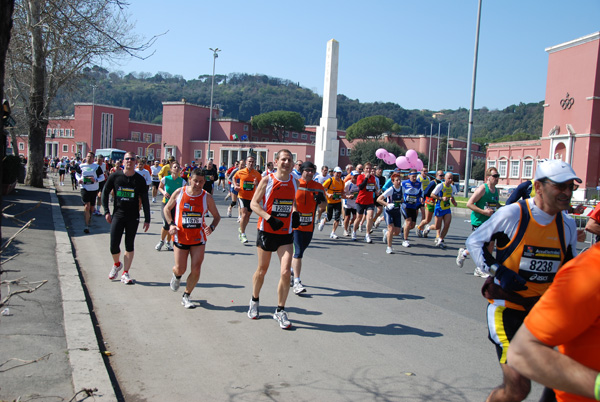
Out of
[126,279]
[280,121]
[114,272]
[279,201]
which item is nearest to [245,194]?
[114,272]

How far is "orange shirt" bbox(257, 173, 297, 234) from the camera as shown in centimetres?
649

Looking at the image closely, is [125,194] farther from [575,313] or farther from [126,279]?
[575,313]

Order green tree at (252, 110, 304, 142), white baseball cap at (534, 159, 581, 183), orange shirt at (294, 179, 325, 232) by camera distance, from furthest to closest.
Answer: green tree at (252, 110, 304, 142)
orange shirt at (294, 179, 325, 232)
white baseball cap at (534, 159, 581, 183)

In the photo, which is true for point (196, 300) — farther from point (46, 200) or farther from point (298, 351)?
point (46, 200)

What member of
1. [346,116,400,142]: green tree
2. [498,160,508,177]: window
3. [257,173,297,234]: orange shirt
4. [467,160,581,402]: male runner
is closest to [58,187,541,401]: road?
[467,160,581,402]: male runner

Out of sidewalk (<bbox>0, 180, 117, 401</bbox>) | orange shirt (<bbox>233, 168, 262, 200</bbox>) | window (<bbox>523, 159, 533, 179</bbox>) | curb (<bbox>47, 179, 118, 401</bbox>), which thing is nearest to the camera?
sidewalk (<bbox>0, 180, 117, 401</bbox>)

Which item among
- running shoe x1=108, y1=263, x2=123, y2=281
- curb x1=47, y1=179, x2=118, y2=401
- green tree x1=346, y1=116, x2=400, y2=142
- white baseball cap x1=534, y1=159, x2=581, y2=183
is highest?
green tree x1=346, y1=116, x2=400, y2=142

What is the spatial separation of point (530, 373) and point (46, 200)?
21832 mm

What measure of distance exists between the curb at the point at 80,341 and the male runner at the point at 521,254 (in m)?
2.91

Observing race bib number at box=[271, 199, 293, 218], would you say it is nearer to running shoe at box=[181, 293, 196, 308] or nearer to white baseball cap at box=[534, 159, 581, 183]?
running shoe at box=[181, 293, 196, 308]

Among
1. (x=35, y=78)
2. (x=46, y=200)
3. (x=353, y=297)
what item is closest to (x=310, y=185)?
(x=353, y=297)

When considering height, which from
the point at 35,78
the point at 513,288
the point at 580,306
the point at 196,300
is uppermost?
the point at 35,78

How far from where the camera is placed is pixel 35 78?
82.5 feet

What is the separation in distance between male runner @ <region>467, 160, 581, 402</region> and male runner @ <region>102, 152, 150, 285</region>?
229 inches
